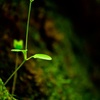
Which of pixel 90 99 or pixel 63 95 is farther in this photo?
pixel 90 99

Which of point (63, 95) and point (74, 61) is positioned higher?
point (74, 61)

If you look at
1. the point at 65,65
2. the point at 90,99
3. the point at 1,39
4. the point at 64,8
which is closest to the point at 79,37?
the point at 64,8

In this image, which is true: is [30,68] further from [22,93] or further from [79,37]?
[79,37]

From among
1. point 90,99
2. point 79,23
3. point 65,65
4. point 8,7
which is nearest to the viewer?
point 8,7

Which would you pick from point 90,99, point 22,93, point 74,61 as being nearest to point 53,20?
point 74,61

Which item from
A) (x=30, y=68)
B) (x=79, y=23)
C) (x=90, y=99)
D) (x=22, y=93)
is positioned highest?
(x=79, y=23)

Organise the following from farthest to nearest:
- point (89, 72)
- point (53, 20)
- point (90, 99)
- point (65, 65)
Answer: point (89, 72) → point (53, 20) → point (65, 65) → point (90, 99)
